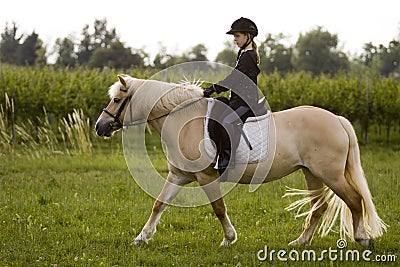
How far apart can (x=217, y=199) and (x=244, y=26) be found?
1.87m

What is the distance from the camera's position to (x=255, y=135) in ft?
18.4

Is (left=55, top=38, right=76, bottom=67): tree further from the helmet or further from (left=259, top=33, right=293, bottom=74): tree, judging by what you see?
the helmet

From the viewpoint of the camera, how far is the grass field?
524 centimetres

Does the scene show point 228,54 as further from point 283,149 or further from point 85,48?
point 283,149

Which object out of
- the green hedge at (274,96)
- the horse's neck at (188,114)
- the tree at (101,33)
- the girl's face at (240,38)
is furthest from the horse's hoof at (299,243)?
the tree at (101,33)

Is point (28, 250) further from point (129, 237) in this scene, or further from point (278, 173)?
point (278, 173)

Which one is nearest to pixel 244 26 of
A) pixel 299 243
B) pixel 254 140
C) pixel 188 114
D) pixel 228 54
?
pixel 188 114

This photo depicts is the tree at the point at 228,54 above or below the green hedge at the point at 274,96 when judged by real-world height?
above

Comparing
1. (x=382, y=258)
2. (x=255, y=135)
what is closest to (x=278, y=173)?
(x=255, y=135)

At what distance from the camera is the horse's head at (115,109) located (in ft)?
18.8

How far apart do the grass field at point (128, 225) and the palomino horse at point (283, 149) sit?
38 cm

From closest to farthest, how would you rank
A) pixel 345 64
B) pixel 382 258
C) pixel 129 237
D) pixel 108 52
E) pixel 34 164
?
1. pixel 382 258
2. pixel 129 237
3. pixel 34 164
4. pixel 108 52
5. pixel 345 64

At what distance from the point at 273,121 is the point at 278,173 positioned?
0.58m

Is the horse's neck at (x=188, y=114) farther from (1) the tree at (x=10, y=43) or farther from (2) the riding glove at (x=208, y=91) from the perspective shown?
(1) the tree at (x=10, y=43)
